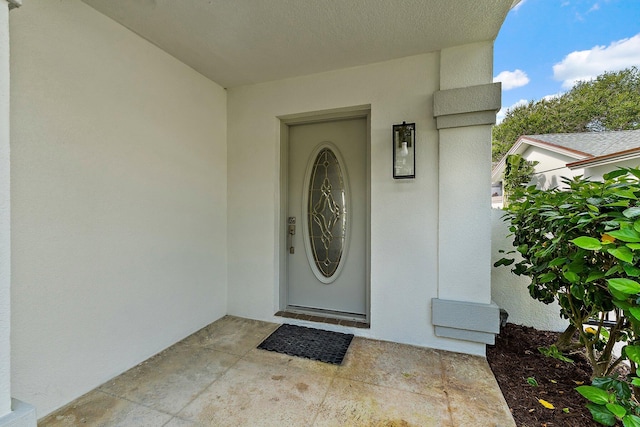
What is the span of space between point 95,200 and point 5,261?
96cm

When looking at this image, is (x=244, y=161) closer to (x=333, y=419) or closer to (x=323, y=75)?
(x=323, y=75)

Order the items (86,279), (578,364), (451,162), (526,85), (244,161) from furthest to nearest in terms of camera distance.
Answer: (526,85) → (244,161) → (451,162) → (578,364) → (86,279)

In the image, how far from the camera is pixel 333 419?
1.55 meters

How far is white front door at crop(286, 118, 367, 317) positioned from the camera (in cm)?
288

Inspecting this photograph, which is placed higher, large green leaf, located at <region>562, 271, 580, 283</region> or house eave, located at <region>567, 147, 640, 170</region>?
house eave, located at <region>567, 147, 640, 170</region>

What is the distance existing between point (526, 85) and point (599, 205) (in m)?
19.8

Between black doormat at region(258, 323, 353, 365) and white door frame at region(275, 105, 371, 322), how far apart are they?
1.22ft

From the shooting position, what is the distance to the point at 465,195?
2314 mm

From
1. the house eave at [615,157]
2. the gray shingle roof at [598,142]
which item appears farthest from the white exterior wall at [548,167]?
the house eave at [615,157]

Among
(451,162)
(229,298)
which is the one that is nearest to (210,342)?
(229,298)

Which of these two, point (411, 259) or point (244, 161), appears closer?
point (411, 259)

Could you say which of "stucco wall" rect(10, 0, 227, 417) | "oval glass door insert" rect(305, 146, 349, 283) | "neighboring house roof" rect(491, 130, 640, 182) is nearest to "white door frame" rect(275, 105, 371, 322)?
"oval glass door insert" rect(305, 146, 349, 283)

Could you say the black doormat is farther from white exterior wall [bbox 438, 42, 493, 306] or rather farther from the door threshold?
white exterior wall [bbox 438, 42, 493, 306]

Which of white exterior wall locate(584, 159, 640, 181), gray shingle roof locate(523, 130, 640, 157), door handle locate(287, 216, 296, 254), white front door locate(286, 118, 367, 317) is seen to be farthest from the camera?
gray shingle roof locate(523, 130, 640, 157)
